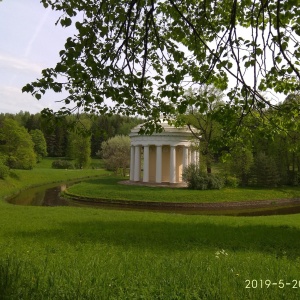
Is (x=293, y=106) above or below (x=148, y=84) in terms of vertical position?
below

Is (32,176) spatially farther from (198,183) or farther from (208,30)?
(208,30)

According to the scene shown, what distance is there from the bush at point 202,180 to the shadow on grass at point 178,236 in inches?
745

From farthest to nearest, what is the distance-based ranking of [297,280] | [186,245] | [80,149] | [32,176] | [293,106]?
[80,149] → [32,176] → [186,245] → [293,106] → [297,280]

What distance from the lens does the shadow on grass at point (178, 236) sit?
9.18 m

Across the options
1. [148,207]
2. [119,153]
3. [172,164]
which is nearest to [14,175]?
[172,164]

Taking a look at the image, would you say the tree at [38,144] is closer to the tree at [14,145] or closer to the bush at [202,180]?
the tree at [14,145]

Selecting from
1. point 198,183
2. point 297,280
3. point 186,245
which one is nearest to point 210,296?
point 297,280

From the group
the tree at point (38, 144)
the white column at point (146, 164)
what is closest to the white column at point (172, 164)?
the white column at point (146, 164)

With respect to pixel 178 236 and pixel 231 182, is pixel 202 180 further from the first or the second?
pixel 178 236

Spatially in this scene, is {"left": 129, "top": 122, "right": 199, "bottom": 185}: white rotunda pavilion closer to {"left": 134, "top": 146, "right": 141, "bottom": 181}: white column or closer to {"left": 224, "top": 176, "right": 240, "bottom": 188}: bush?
{"left": 134, "top": 146, "right": 141, "bottom": 181}: white column

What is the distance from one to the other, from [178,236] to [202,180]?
73.3ft

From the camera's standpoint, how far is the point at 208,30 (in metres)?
6.30

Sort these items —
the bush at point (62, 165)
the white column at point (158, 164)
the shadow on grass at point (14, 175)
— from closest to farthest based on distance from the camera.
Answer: the white column at point (158, 164) → the shadow on grass at point (14, 175) → the bush at point (62, 165)

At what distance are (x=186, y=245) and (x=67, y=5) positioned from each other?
6.82m
